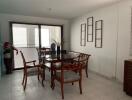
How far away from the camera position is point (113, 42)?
365cm

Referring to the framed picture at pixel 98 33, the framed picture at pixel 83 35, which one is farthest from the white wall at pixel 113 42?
the framed picture at pixel 83 35

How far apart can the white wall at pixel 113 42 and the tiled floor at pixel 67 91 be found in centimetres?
51

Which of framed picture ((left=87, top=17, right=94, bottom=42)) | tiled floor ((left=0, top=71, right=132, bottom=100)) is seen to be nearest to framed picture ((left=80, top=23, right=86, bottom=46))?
framed picture ((left=87, top=17, right=94, bottom=42))

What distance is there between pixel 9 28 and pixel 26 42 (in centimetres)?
89

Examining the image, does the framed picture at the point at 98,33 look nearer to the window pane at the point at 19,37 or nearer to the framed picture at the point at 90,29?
the framed picture at the point at 90,29

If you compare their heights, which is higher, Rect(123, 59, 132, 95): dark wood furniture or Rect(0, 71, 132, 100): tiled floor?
Rect(123, 59, 132, 95): dark wood furniture

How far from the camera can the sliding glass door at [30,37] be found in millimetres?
5035

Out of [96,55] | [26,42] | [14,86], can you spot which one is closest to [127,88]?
[96,55]

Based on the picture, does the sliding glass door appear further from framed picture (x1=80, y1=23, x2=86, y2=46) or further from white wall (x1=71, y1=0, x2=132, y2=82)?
white wall (x1=71, y1=0, x2=132, y2=82)

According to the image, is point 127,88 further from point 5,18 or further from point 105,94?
point 5,18

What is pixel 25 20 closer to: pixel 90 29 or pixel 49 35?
pixel 49 35

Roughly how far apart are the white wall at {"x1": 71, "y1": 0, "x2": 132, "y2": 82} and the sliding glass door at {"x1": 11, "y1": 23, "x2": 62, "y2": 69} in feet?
6.65

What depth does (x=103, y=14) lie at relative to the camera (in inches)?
156

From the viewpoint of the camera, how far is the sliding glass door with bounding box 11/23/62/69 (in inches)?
198
